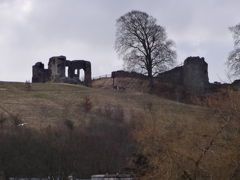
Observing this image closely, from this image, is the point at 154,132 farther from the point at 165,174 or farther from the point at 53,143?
the point at 53,143

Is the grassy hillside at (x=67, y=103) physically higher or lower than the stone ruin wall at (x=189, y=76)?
lower

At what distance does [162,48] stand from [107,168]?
3301 centimetres

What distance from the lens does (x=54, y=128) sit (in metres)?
53.0

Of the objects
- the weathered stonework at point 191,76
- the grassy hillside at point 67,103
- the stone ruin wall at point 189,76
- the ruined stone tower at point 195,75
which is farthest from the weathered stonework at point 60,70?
the ruined stone tower at point 195,75

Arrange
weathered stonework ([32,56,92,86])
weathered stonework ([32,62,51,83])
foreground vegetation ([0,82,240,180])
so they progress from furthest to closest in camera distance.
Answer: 1. weathered stonework ([32,62,51,83])
2. weathered stonework ([32,56,92,86])
3. foreground vegetation ([0,82,240,180])

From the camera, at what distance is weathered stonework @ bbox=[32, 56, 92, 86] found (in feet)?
262

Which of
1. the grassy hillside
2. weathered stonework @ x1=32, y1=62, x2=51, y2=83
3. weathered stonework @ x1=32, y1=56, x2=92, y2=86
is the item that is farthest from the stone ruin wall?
weathered stonework @ x1=32, y1=62, x2=51, y2=83

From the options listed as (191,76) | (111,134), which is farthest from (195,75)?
(111,134)

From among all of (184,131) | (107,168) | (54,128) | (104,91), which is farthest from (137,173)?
(104,91)

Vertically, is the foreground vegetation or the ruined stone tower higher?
the ruined stone tower

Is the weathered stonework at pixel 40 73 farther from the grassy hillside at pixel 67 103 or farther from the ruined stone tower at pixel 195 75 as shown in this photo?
the ruined stone tower at pixel 195 75

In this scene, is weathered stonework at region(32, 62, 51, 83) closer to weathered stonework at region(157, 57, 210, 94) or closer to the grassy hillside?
the grassy hillside

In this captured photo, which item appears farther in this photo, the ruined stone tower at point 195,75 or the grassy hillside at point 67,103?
the ruined stone tower at point 195,75

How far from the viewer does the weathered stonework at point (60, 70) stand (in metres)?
79.9
